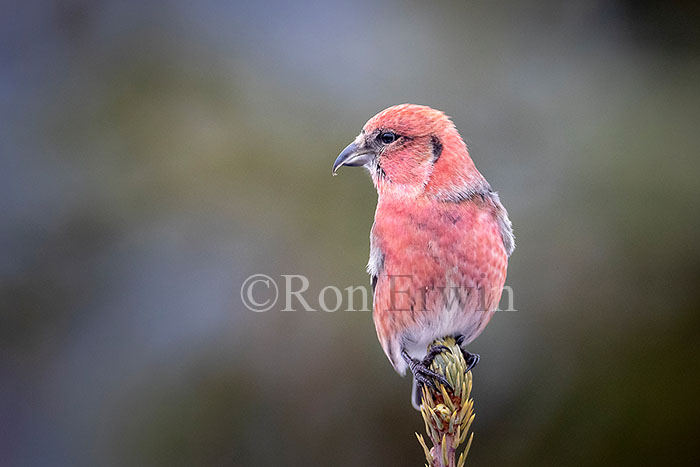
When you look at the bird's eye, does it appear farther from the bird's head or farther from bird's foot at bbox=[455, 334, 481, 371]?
bird's foot at bbox=[455, 334, 481, 371]

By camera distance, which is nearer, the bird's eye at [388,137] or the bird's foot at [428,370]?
the bird's foot at [428,370]

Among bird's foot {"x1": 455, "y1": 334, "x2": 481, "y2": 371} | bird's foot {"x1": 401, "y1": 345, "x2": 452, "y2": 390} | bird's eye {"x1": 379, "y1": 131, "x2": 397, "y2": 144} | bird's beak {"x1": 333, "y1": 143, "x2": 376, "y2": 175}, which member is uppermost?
bird's eye {"x1": 379, "y1": 131, "x2": 397, "y2": 144}

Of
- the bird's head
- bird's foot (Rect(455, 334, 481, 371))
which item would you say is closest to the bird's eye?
the bird's head

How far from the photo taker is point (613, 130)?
8.05ft

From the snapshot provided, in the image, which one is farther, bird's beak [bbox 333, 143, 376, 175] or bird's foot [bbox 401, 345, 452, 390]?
bird's beak [bbox 333, 143, 376, 175]

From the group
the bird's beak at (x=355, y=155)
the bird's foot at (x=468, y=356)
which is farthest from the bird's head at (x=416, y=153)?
the bird's foot at (x=468, y=356)

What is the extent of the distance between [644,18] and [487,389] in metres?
1.64

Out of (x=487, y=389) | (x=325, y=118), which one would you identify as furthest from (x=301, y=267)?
(x=487, y=389)

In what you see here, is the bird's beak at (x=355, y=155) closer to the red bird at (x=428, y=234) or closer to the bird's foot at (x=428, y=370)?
the red bird at (x=428, y=234)

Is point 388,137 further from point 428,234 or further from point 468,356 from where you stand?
point 468,356

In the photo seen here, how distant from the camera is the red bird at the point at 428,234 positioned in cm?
124

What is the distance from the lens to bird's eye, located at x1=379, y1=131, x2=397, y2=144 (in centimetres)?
132

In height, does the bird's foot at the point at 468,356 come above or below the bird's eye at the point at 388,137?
below

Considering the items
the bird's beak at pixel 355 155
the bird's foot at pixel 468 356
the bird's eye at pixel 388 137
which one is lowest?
the bird's foot at pixel 468 356
